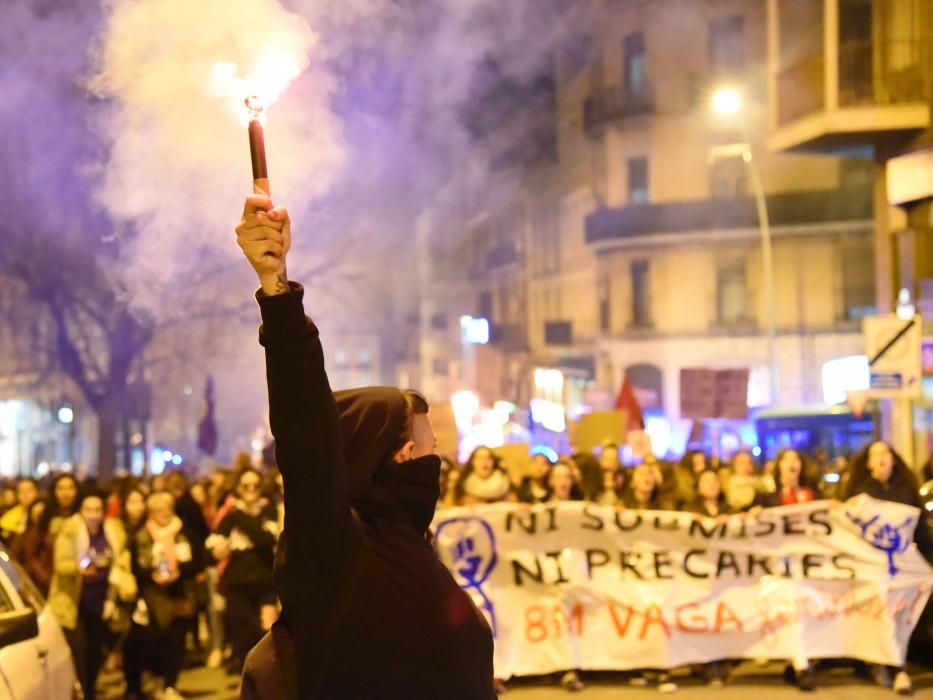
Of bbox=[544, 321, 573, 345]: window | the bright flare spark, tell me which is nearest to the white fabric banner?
the bright flare spark

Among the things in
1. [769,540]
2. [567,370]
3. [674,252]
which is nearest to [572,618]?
[769,540]

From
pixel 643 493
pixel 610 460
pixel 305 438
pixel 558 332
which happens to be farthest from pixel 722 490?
pixel 558 332

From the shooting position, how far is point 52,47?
8289mm

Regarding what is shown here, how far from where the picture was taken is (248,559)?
847cm

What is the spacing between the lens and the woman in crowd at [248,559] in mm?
8445

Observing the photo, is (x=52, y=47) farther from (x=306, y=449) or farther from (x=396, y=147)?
(x=306, y=449)

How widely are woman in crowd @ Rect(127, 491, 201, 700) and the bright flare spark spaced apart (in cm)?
582

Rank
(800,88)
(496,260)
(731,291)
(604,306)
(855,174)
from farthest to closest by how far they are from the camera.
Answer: (496,260) → (604,306) → (731,291) → (855,174) → (800,88)

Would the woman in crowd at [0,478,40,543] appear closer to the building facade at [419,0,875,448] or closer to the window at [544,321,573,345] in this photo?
the building facade at [419,0,875,448]

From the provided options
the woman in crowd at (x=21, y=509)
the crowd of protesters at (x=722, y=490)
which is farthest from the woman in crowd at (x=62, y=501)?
the crowd of protesters at (x=722, y=490)

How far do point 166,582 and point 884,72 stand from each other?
40.4 feet

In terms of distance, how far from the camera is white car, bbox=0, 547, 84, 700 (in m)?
4.31

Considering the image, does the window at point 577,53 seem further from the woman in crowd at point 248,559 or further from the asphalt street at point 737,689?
the woman in crowd at point 248,559

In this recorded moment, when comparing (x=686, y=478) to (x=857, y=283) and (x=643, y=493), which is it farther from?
(x=857, y=283)
